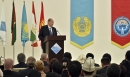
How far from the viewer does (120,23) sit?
40.2ft

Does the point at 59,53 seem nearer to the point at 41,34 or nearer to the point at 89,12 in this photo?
the point at 41,34

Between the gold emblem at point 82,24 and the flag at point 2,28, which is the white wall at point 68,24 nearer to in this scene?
the gold emblem at point 82,24

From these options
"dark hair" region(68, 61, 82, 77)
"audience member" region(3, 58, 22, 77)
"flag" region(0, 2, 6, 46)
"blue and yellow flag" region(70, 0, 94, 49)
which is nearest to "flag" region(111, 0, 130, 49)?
"blue and yellow flag" region(70, 0, 94, 49)

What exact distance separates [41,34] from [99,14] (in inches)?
155

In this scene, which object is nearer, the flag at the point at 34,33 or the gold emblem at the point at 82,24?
the flag at the point at 34,33

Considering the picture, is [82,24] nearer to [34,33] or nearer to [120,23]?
[120,23]

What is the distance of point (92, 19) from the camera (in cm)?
1223

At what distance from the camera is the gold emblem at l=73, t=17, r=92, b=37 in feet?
40.1

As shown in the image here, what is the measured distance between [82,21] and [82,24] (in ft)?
0.45

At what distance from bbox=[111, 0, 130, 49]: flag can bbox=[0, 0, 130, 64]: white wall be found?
0.52 ft

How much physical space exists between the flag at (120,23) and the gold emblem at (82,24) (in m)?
0.94

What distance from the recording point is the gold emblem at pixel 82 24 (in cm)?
1221

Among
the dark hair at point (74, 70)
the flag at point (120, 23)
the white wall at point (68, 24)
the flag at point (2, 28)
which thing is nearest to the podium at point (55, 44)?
the flag at point (2, 28)

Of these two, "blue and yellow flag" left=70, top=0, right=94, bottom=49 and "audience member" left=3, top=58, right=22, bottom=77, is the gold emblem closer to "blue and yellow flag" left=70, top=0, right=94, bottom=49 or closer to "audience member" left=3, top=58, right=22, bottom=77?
"blue and yellow flag" left=70, top=0, right=94, bottom=49
